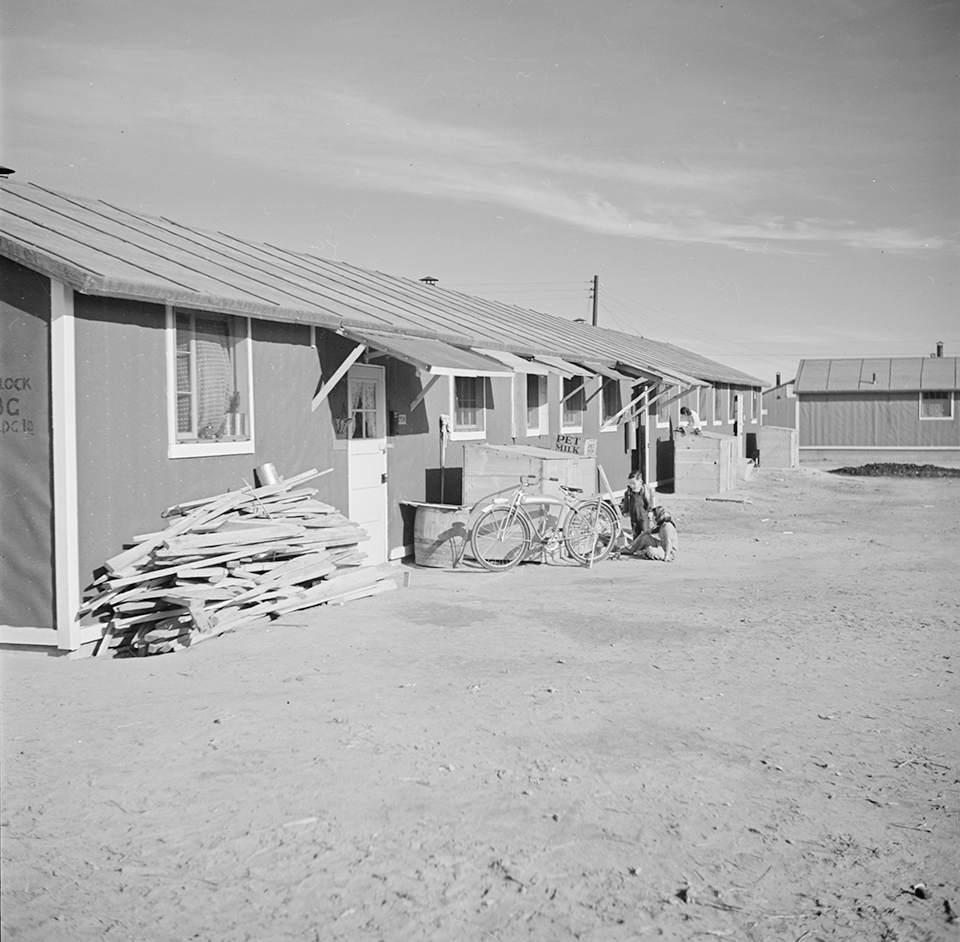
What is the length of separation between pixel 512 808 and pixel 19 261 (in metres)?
6.14

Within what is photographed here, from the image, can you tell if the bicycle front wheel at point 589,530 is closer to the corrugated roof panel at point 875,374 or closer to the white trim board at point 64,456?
the white trim board at point 64,456

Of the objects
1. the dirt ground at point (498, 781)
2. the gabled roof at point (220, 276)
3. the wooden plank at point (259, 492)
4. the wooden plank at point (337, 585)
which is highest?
the gabled roof at point (220, 276)

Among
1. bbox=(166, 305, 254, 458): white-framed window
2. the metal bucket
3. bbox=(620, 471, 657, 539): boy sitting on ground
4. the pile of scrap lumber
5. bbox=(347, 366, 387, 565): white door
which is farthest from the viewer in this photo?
bbox=(620, 471, 657, 539): boy sitting on ground

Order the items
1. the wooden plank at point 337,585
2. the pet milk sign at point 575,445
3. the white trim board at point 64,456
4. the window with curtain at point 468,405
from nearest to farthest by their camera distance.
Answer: the white trim board at point 64,456 → the wooden plank at point 337,585 → the window with curtain at point 468,405 → the pet milk sign at point 575,445

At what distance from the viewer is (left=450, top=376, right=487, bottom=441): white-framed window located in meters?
15.4

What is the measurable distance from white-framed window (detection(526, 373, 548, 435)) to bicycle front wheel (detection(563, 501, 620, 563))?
4.51 meters

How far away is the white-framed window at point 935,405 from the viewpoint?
133ft

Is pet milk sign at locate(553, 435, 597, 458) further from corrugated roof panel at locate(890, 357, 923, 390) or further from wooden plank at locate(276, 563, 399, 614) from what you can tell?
corrugated roof panel at locate(890, 357, 923, 390)

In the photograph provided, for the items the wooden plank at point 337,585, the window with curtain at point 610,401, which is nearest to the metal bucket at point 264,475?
the wooden plank at point 337,585

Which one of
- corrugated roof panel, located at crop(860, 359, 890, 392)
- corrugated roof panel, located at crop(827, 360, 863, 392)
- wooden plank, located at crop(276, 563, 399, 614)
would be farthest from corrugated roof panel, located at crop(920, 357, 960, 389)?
wooden plank, located at crop(276, 563, 399, 614)

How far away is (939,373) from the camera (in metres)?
41.9

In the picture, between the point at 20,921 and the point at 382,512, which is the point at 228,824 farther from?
the point at 382,512

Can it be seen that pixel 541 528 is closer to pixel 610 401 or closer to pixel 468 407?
pixel 468 407

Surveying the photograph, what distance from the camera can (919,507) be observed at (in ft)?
71.2
